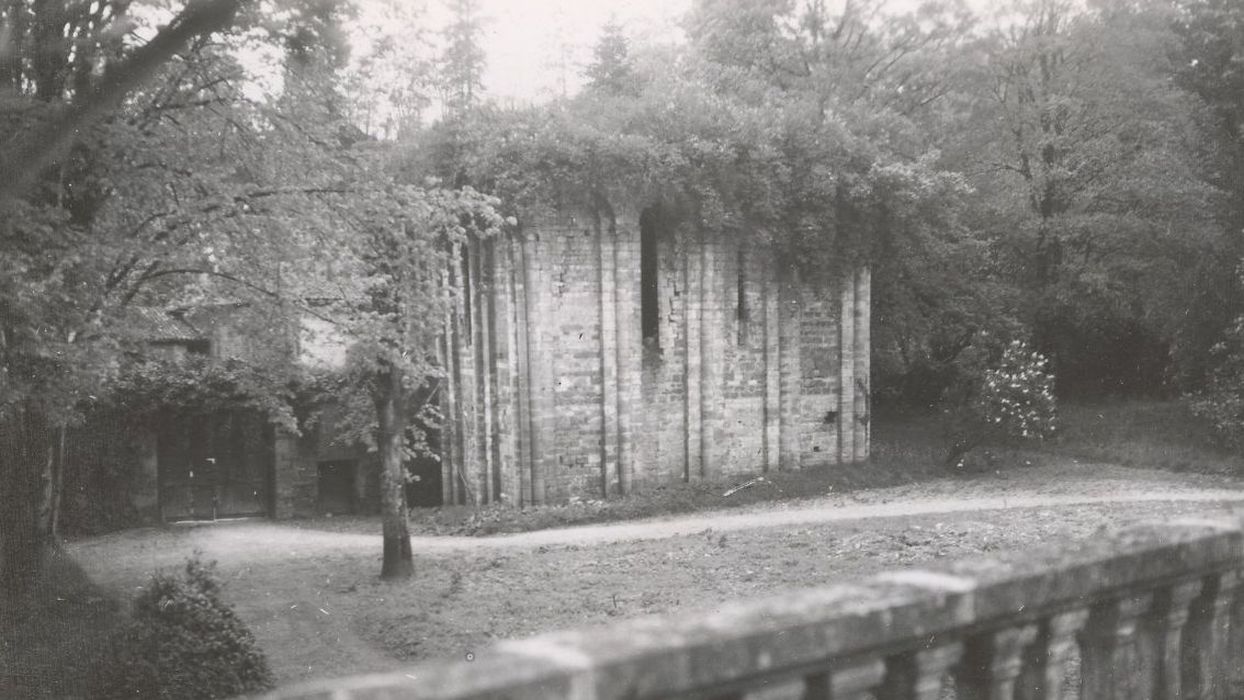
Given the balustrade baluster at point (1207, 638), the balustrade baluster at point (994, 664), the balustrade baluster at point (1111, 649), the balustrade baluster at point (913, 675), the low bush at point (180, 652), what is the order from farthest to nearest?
1. the low bush at point (180, 652)
2. the balustrade baluster at point (1207, 638)
3. the balustrade baluster at point (1111, 649)
4. the balustrade baluster at point (994, 664)
5. the balustrade baluster at point (913, 675)

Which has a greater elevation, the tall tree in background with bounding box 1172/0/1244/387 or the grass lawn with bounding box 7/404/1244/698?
the tall tree in background with bounding box 1172/0/1244/387

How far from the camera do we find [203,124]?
36.4 ft

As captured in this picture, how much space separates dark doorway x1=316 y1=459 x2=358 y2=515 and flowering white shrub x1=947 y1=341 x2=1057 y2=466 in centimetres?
1395

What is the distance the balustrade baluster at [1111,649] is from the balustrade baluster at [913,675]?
78 centimetres

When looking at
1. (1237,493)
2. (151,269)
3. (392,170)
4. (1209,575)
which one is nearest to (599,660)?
(1209,575)

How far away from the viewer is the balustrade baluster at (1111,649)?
298 centimetres

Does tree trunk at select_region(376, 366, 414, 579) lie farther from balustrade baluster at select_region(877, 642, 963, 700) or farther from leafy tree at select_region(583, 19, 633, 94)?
leafy tree at select_region(583, 19, 633, 94)

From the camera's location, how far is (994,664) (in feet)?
8.86

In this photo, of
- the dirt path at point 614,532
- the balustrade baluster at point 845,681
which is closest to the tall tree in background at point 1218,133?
the dirt path at point 614,532

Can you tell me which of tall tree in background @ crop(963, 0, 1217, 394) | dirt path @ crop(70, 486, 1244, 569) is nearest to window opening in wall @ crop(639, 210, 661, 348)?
dirt path @ crop(70, 486, 1244, 569)

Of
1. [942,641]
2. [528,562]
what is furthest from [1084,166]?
[942,641]

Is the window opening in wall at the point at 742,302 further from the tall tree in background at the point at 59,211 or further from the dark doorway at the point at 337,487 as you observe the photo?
the tall tree in background at the point at 59,211

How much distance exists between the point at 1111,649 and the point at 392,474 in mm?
11228

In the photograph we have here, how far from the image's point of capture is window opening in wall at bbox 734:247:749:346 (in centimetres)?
2003
